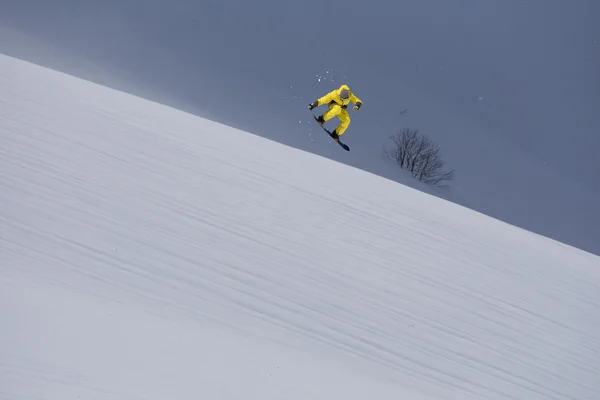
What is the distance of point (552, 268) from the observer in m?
6.34

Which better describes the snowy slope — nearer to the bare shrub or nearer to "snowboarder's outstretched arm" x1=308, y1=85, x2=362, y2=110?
"snowboarder's outstretched arm" x1=308, y1=85, x2=362, y2=110

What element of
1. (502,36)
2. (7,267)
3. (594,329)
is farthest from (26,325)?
(502,36)

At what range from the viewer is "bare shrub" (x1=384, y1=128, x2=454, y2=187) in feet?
57.1

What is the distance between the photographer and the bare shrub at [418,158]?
17.4 m

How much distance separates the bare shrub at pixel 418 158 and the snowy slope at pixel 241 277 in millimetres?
10325

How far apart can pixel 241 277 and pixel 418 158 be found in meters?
13.6

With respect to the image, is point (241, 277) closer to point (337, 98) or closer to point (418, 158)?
point (337, 98)

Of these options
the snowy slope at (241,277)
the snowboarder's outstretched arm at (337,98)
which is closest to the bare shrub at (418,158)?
the snowboarder's outstretched arm at (337,98)

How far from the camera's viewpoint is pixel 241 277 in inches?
197

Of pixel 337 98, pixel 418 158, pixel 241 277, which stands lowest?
pixel 241 277

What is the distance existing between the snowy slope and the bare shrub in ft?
33.9

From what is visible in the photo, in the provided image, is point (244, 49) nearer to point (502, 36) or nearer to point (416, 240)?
point (502, 36)

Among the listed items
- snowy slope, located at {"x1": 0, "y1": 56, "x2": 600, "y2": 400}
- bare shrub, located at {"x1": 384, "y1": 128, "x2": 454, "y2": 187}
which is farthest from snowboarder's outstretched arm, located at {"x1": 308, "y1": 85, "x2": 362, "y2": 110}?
bare shrub, located at {"x1": 384, "y1": 128, "x2": 454, "y2": 187}

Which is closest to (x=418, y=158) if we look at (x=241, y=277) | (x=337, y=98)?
(x=337, y=98)
